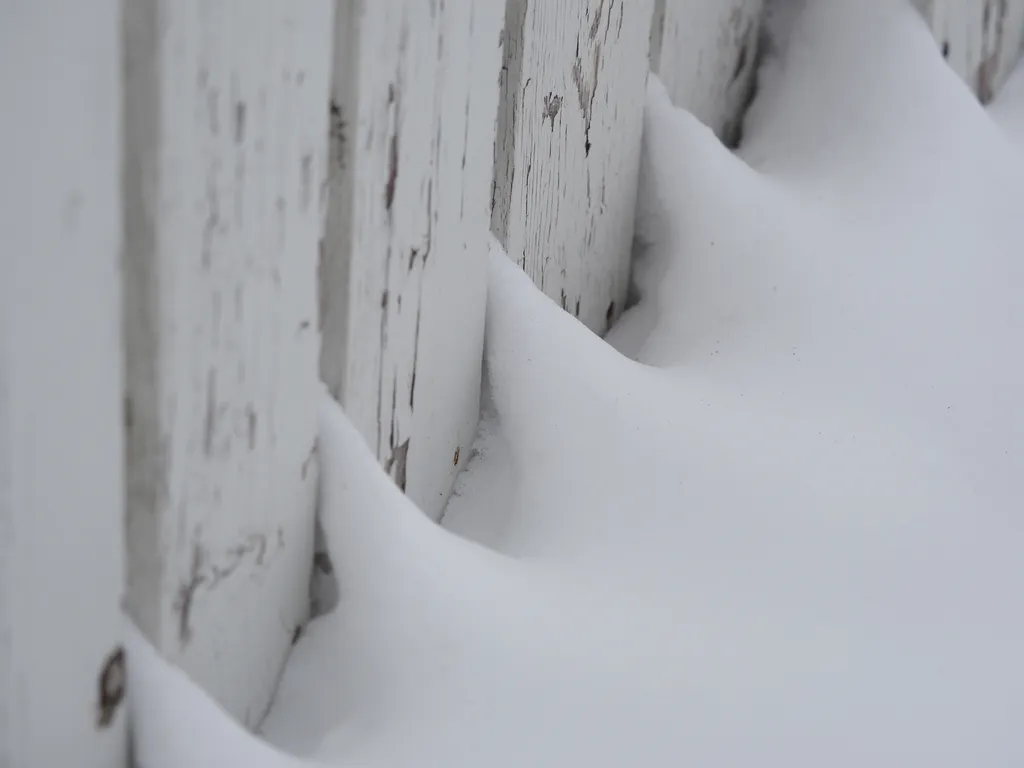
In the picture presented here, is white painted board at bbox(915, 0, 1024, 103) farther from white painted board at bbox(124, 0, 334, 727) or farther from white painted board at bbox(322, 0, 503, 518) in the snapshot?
white painted board at bbox(124, 0, 334, 727)

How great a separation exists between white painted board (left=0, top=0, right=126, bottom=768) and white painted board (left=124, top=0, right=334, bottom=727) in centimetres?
4

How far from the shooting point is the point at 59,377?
52 cm

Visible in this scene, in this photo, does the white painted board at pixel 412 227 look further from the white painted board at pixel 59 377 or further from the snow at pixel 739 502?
the white painted board at pixel 59 377

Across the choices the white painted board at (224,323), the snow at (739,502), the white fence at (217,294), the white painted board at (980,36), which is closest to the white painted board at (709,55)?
the snow at (739,502)

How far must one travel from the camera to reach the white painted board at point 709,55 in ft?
5.52

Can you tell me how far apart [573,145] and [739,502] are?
1.64 feet

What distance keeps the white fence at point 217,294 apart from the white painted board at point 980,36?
0.97 m

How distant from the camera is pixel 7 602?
1.65ft

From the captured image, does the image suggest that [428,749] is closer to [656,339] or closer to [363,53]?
[363,53]

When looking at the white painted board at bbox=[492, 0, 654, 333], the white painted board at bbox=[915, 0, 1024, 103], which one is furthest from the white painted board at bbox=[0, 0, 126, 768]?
the white painted board at bbox=[915, 0, 1024, 103]

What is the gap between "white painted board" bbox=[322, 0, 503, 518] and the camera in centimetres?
Result: 86

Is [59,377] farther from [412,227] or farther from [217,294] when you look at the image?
[412,227]

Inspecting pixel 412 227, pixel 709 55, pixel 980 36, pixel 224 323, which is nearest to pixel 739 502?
pixel 412 227

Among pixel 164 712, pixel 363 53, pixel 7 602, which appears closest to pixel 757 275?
pixel 363 53
